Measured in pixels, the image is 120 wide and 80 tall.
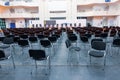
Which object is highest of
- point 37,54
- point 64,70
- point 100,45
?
point 100,45

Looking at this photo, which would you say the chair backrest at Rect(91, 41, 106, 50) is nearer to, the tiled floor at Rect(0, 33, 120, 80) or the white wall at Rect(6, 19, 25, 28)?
the tiled floor at Rect(0, 33, 120, 80)

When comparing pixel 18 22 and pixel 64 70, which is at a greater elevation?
pixel 18 22

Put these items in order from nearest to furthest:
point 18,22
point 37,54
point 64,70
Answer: point 37,54 → point 64,70 → point 18,22

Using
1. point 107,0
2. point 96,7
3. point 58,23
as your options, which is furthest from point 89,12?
point 58,23

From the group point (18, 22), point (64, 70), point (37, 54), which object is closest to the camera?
point (37, 54)

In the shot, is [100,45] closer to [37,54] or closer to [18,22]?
[37,54]

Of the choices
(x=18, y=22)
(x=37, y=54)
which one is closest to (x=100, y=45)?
(x=37, y=54)

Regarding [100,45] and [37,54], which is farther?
[100,45]

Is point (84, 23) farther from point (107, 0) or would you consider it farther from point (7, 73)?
point (7, 73)

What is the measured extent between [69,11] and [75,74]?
26.8 meters

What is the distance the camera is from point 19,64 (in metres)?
5.14

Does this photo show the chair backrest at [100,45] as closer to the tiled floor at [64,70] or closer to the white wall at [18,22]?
the tiled floor at [64,70]

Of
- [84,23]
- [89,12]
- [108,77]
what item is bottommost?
[108,77]

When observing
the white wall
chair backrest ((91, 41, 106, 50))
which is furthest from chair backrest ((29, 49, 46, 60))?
the white wall
